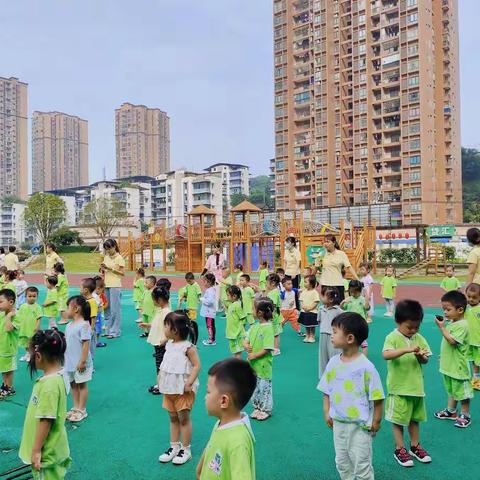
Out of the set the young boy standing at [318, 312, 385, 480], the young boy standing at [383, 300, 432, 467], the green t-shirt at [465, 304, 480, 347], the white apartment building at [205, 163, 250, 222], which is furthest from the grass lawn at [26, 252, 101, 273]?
the white apartment building at [205, 163, 250, 222]

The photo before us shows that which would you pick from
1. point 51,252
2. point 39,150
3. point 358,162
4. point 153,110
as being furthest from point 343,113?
point 39,150

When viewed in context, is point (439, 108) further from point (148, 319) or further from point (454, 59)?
point (148, 319)

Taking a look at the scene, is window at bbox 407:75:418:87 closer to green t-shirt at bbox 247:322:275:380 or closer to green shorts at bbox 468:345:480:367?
green shorts at bbox 468:345:480:367

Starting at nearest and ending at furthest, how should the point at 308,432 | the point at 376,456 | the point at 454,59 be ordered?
the point at 376,456, the point at 308,432, the point at 454,59

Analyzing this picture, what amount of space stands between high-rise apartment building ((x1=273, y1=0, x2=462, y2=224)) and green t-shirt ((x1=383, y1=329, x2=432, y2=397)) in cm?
5169

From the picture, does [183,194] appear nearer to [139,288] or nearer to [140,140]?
[140,140]

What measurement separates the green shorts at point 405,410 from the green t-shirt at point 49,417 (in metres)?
2.45

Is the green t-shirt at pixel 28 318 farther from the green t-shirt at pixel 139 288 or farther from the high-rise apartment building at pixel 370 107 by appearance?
the high-rise apartment building at pixel 370 107

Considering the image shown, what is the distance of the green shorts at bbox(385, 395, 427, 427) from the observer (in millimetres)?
3855

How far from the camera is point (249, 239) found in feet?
94.5

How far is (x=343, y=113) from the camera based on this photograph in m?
59.1

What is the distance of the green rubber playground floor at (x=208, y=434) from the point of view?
3805 mm

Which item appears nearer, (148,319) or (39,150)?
(148,319)

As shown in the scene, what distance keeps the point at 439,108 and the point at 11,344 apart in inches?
2340
